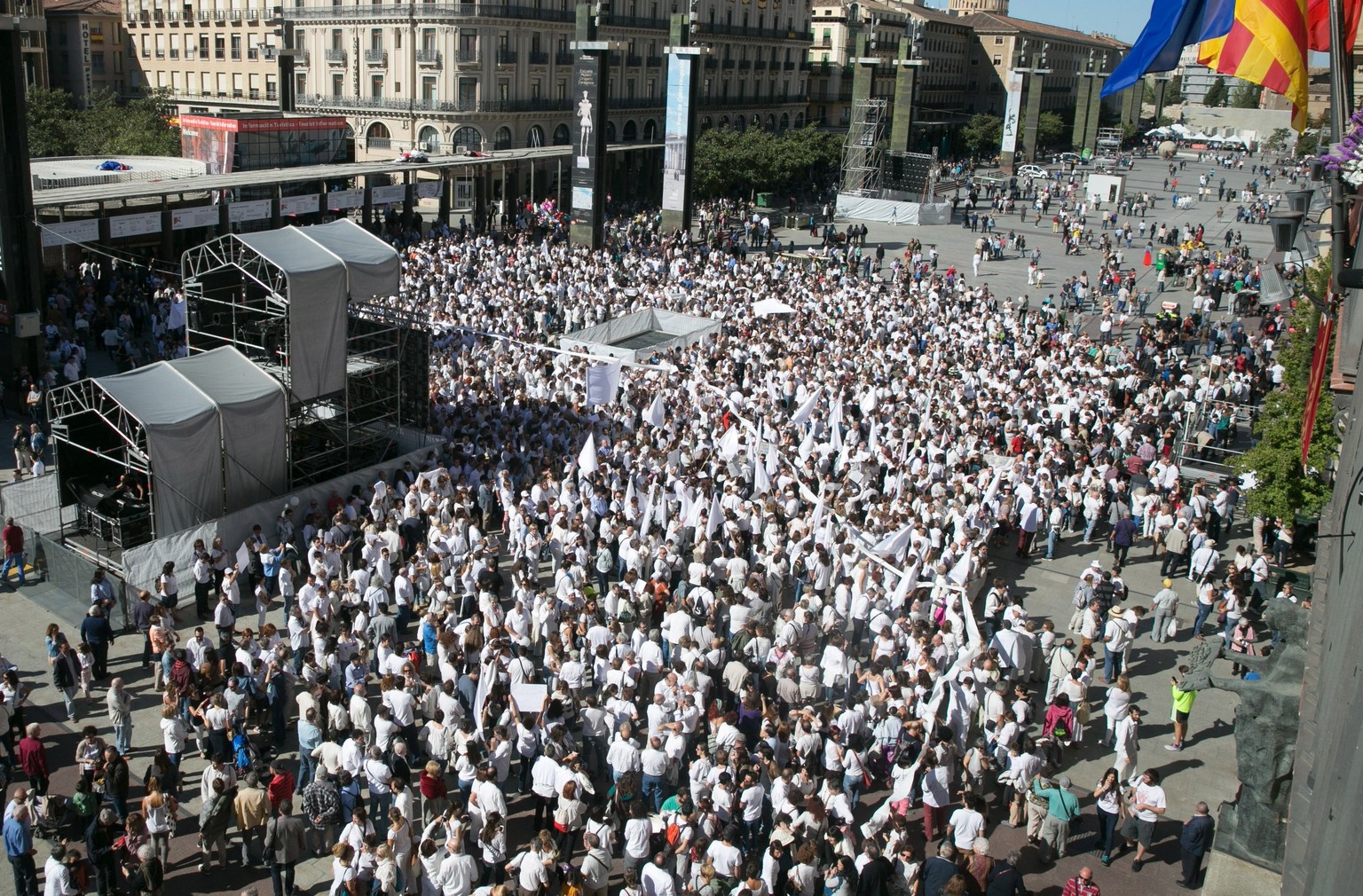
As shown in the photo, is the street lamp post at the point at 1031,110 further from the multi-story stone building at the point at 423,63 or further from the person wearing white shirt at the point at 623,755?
the person wearing white shirt at the point at 623,755

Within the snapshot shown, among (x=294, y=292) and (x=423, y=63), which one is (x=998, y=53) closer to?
(x=423, y=63)

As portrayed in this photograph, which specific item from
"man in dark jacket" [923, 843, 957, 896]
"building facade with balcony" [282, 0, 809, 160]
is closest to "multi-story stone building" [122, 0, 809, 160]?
"building facade with balcony" [282, 0, 809, 160]

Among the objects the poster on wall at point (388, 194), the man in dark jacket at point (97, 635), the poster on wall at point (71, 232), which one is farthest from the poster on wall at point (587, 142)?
the man in dark jacket at point (97, 635)

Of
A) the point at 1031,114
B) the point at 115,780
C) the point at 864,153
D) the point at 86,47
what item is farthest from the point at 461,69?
the point at 1031,114

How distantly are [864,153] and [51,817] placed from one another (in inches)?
2088

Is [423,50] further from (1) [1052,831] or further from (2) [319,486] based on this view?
(1) [1052,831]

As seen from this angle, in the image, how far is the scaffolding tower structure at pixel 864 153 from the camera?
2229 inches

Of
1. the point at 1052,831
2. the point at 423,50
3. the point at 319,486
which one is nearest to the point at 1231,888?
the point at 1052,831

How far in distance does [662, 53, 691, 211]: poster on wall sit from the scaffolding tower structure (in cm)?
1713

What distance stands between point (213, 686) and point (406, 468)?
21.3ft

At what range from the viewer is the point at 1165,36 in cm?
934

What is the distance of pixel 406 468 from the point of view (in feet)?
58.4

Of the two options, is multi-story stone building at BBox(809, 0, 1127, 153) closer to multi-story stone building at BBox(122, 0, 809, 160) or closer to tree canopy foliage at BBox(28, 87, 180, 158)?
multi-story stone building at BBox(122, 0, 809, 160)

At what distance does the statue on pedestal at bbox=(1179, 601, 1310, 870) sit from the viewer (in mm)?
7895
